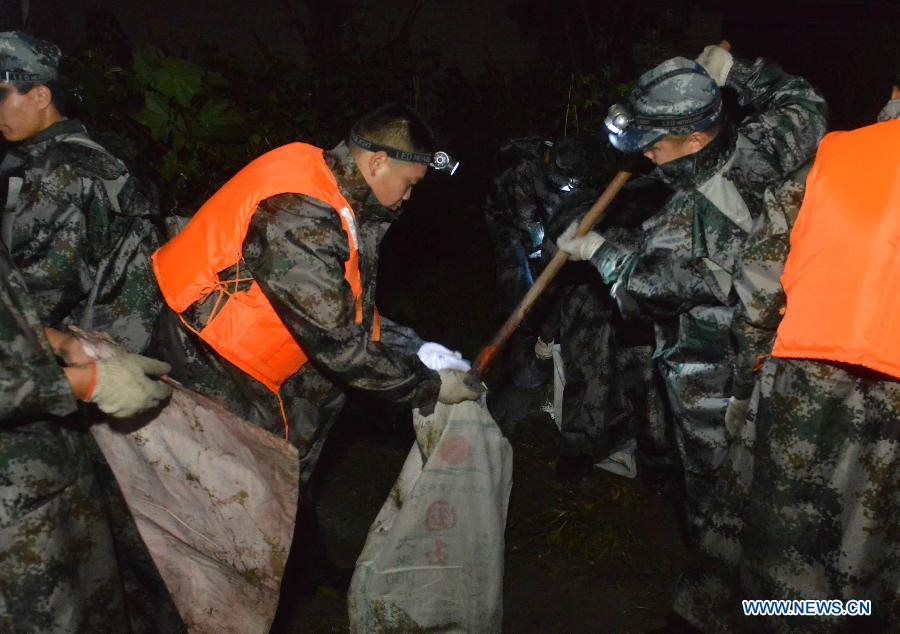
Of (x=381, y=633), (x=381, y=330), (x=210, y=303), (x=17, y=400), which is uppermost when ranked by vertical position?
(x=17, y=400)

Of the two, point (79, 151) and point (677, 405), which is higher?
point (79, 151)

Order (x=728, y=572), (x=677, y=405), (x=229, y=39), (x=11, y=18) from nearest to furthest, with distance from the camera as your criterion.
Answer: (x=728, y=572) → (x=677, y=405) → (x=11, y=18) → (x=229, y=39)

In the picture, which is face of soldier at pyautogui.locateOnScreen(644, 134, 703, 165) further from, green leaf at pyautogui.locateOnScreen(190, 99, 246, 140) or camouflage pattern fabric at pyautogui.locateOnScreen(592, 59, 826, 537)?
green leaf at pyautogui.locateOnScreen(190, 99, 246, 140)

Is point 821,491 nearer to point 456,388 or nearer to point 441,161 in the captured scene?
point 456,388

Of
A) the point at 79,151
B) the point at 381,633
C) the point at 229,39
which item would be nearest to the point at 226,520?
the point at 381,633

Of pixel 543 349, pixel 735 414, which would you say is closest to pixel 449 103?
pixel 543 349

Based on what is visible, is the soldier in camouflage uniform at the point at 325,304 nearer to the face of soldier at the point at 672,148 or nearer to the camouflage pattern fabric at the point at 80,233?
the camouflage pattern fabric at the point at 80,233

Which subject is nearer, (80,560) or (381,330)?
(80,560)

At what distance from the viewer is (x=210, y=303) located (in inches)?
127

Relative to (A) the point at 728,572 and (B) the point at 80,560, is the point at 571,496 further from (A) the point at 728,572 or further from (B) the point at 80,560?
(B) the point at 80,560

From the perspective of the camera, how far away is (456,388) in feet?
11.1

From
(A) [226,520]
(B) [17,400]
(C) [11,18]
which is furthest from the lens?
(C) [11,18]

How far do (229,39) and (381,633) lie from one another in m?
6.87

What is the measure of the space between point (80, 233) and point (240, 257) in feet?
3.22
